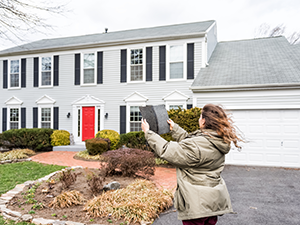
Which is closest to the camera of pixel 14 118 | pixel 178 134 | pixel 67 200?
pixel 178 134

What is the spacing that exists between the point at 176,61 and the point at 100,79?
435 cm

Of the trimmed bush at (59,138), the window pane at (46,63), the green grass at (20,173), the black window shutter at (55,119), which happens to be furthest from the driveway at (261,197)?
the window pane at (46,63)

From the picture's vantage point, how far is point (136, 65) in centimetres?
1142

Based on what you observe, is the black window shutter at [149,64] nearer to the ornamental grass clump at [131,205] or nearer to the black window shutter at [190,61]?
the black window shutter at [190,61]

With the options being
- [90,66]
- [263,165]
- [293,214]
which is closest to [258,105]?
[263,165]

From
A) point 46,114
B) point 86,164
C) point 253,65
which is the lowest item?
point 86,164

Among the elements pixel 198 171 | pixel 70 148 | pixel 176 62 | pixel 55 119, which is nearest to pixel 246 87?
pixel 176 62

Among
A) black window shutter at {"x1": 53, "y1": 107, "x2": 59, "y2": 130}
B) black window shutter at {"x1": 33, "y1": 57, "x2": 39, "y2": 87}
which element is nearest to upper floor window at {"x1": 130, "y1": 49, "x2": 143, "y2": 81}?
black window shutter at {"x1": 53, "y1": 107, "x2": 59, "y2": 130}

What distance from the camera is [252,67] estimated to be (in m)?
9.78

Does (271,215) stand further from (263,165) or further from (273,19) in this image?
(273,19)

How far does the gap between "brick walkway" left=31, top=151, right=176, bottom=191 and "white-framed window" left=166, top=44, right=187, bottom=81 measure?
501 centimetres

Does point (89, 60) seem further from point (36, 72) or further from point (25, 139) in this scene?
point (25, 139)

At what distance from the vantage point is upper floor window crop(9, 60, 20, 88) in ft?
44.4

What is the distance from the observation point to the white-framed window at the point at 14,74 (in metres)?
13.5
